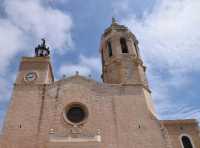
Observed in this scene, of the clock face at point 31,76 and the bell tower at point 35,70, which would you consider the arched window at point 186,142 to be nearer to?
the bell tower at point 35,70

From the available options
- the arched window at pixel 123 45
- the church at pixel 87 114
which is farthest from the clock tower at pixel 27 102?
the arched window at pixel 123 45

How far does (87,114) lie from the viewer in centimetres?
1491

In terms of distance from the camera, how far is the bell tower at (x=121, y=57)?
1744 centimetres

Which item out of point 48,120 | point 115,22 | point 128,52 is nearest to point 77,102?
point 48,120

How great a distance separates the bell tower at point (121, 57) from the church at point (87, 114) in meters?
0.09

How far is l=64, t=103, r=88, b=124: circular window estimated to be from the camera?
14859 millimetres

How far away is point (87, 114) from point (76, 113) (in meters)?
0.96

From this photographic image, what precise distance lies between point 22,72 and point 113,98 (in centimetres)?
784

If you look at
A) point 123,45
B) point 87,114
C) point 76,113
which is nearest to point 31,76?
point 76,113

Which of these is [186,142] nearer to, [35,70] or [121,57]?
[121,57]

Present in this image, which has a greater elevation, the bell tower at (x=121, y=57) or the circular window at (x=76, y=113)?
the bell tower at (x=121, y=57)

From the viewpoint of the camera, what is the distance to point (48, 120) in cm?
1443

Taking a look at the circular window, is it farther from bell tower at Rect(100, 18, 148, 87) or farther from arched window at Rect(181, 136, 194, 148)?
arched window at Rect(181, 136, 194, 148)

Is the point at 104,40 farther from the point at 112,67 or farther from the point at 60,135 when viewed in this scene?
the point at 60,135
